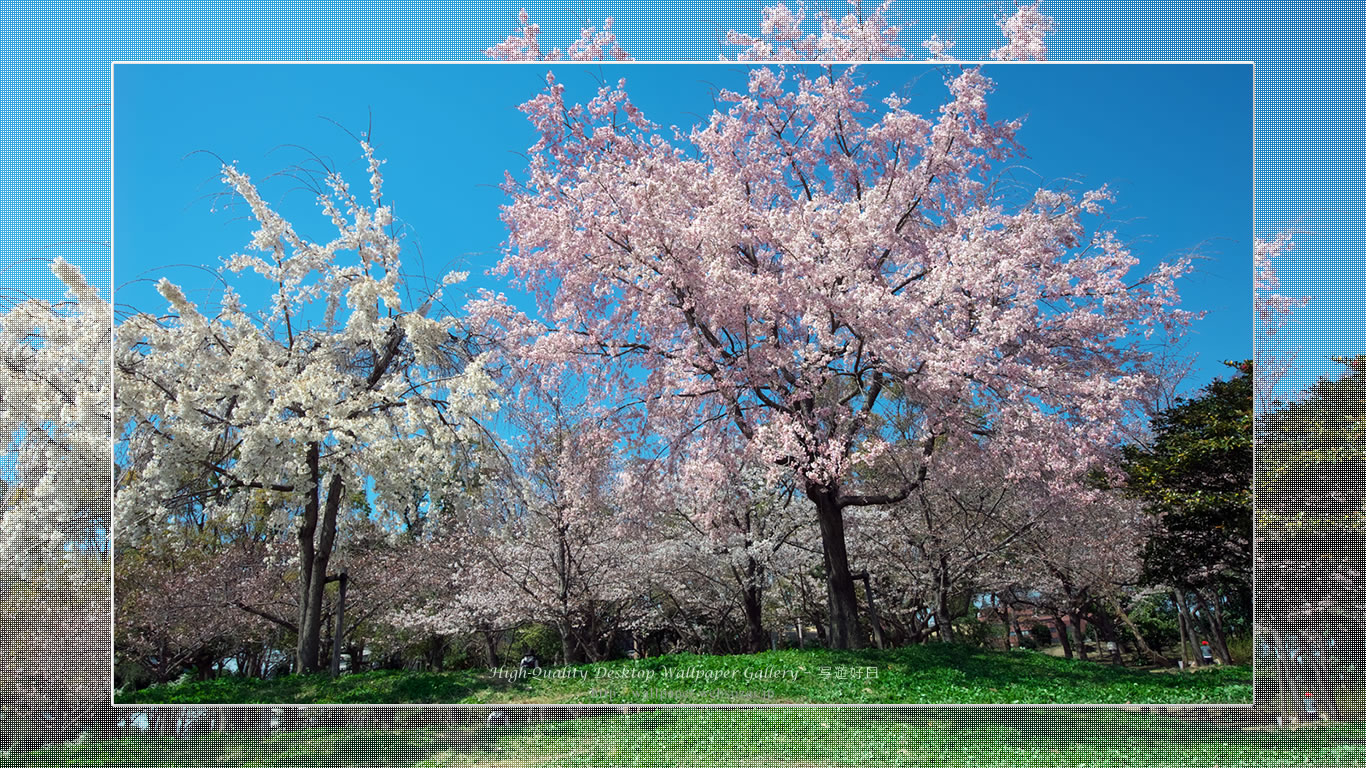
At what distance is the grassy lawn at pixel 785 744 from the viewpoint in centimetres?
405

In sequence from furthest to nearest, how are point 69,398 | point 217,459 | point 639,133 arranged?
point 639,133, point 69,398, point 217,459

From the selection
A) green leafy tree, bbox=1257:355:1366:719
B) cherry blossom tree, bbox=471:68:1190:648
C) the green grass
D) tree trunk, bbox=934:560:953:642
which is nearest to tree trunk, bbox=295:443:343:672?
the green grass

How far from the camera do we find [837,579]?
5266 millimetres

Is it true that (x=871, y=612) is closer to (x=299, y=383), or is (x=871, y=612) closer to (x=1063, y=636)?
(x=1063, y=636)

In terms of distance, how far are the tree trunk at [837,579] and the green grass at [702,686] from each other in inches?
20.5

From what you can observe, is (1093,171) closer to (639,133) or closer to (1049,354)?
(1049,354)

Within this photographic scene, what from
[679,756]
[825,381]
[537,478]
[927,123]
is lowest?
[679,756]

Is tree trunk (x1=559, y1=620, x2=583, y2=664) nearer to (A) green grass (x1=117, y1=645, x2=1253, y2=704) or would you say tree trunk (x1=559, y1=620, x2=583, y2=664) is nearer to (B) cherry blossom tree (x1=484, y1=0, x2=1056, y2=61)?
(A) green grass (x1=117, y1=645, x2=1253, y2=704)

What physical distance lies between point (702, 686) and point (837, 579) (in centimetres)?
122

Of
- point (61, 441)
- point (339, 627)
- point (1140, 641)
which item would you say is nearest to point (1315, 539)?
point (1140, 641)

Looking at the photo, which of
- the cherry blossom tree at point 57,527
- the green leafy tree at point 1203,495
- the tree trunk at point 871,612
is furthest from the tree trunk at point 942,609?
the cherry blossom tree at point 57,527

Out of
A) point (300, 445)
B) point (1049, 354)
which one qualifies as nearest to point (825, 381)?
point (1049, 354)

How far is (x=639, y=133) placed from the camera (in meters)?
4.80

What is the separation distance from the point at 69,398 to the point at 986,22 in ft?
17.2
